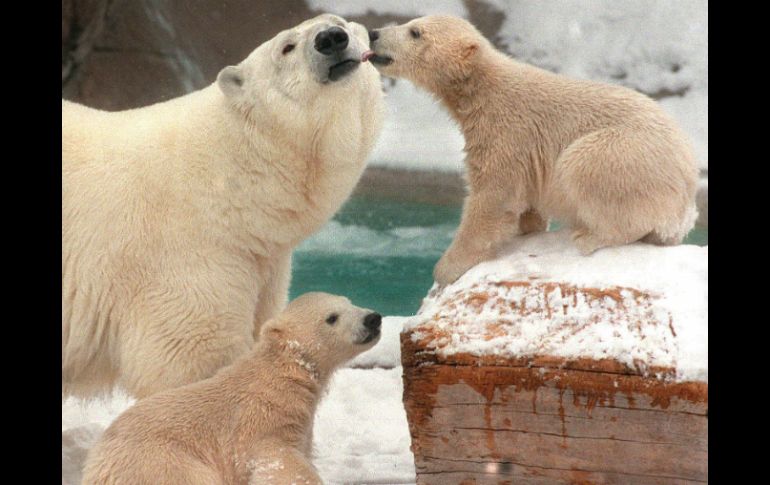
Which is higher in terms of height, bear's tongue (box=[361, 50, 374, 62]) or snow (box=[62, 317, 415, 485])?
bear's tongue (box=[361, 50, 374, 62])

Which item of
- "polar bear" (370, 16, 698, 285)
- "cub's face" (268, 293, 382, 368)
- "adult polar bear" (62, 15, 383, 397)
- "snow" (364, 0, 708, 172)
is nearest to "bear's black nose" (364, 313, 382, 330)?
"cub's face" (268, 293, 382, 368)

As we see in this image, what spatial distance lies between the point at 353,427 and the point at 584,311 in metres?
1.79

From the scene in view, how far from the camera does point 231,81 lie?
130 inches

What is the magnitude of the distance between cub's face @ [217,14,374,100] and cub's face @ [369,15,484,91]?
10 cm

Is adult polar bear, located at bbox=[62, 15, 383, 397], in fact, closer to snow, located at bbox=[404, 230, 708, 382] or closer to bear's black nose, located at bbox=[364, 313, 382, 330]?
bear's black nose, located at bbox=[364, 313, 382, 330]

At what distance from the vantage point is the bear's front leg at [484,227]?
3.02 metres

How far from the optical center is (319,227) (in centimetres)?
353

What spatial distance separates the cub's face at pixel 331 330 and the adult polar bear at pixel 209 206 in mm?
226

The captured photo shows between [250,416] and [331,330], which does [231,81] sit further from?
[250,416]

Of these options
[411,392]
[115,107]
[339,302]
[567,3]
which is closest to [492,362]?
[411,392]

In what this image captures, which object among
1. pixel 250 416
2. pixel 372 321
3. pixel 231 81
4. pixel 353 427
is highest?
pixel 231 81

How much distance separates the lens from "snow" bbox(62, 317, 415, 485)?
371 centimetres

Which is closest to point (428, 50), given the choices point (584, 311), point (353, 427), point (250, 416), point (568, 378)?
point (584, 311)

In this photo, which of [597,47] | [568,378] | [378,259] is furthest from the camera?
[378,259]
